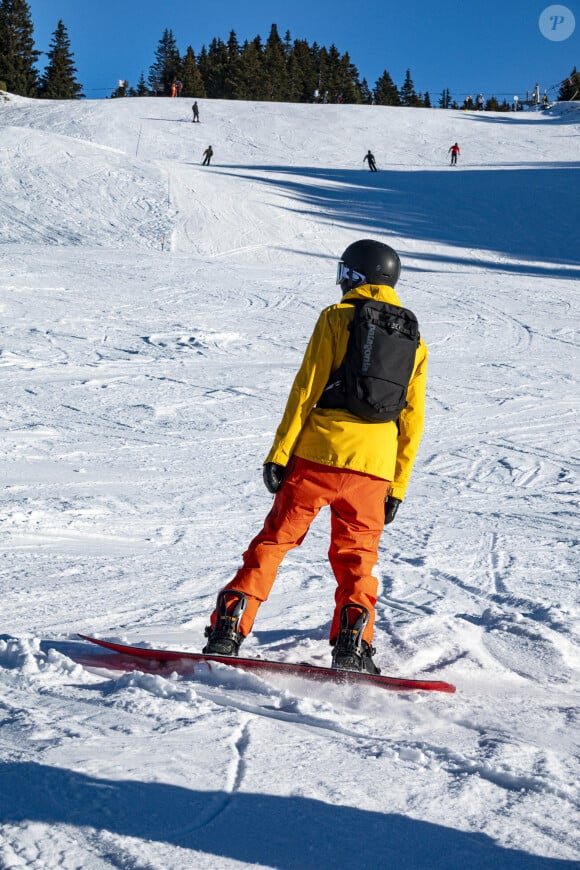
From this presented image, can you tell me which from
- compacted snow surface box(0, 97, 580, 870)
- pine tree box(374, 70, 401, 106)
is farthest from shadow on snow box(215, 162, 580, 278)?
pine tree box(374, 70, 401, 106)

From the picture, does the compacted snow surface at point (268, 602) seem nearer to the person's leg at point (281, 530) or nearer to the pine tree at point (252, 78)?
the person's leg at point (281, 530)

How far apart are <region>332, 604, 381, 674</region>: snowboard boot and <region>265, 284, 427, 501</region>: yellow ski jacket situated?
506mm

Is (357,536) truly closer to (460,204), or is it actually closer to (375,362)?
(375,362)

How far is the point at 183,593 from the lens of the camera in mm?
4039

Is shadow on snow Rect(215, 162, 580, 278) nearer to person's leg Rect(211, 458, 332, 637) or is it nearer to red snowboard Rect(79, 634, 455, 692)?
person's leg Rect(211, 458, 332, 637)

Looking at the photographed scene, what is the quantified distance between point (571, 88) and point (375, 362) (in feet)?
215

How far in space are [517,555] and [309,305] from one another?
Result: 30.1 ft

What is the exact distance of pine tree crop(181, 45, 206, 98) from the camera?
68.4 meters

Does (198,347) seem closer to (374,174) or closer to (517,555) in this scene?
(517,555)

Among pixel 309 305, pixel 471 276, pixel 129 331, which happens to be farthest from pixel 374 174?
pixel 129 331

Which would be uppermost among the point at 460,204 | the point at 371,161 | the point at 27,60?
the point at 27,60

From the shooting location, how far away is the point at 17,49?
6381 centimetres

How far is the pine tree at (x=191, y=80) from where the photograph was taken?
68.4 m

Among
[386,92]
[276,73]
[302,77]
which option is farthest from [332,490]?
[386,92]
